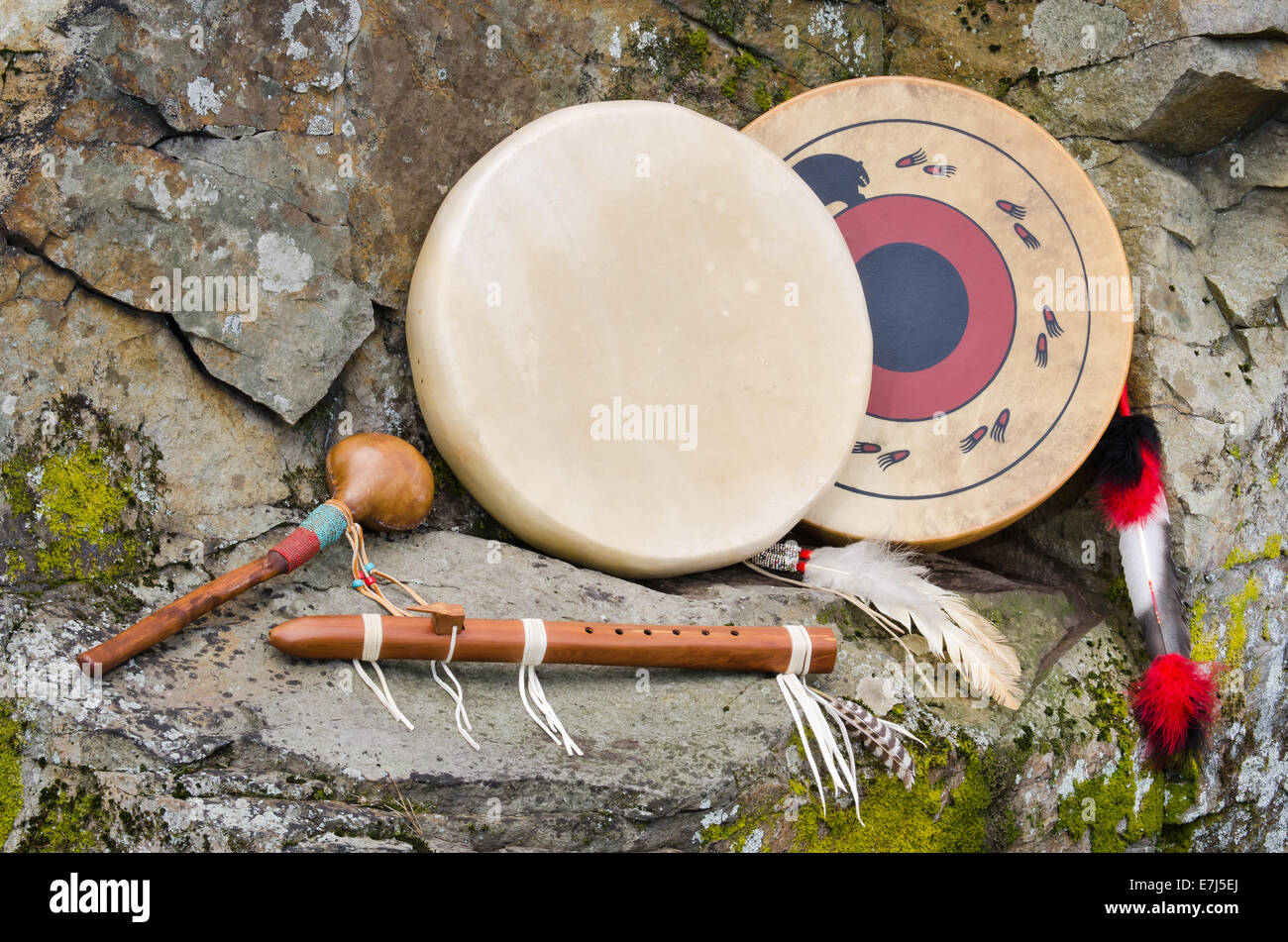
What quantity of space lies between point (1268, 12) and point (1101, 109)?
504mm

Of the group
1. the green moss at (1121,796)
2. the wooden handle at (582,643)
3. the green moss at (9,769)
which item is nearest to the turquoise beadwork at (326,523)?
the wooden handle at (582,643)

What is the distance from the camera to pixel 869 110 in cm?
347

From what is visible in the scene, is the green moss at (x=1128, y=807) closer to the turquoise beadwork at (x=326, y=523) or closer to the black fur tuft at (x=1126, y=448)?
the black fur tuft at (x=1126, y=448)

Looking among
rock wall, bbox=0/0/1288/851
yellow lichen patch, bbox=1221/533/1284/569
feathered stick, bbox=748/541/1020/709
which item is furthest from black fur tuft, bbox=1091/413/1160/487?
feathered stick, bbox=748/541/1020/709

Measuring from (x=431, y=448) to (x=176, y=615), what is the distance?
90cm

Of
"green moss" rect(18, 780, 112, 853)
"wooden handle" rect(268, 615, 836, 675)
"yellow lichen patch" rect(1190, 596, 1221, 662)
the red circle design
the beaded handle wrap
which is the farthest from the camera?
the red circle design

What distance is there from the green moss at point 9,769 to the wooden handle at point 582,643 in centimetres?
48

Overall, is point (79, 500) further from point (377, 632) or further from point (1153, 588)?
point (1153, 588)

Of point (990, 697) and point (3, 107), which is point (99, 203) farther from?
point (990, 697)

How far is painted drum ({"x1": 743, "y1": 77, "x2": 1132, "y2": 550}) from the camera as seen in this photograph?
11.0 feet

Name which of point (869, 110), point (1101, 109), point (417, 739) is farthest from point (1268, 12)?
point (417, 739)

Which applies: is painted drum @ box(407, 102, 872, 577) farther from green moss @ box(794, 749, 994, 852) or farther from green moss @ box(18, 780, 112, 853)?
green moss @ box(18, 780, 112, 853)

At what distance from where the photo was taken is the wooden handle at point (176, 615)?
2123mm

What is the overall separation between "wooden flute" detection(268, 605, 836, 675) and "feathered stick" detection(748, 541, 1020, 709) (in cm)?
31
